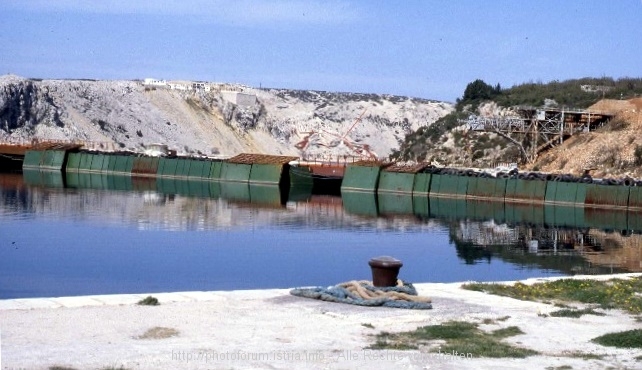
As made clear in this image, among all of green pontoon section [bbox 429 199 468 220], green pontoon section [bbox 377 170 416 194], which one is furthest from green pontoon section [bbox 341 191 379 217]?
green pontoon section [bbox 429 199 468 220]

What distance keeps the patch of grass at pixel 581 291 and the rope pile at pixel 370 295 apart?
236 centimetres

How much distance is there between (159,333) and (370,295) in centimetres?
441

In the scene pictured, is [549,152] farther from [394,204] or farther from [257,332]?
[257,332]

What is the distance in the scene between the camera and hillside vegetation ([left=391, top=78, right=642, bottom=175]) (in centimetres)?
7306

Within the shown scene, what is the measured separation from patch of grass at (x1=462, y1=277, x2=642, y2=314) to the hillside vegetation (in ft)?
171

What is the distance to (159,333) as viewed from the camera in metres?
13.4

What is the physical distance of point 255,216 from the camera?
47.5 metres

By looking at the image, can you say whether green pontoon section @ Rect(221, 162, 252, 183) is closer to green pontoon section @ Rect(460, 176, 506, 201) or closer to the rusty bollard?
green pontoon section @ Rect(460, 176, 506, 201)

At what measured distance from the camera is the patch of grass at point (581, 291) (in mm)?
17859

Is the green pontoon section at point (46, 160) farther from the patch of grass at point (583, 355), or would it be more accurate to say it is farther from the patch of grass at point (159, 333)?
the patch of grass at point (583, 355)

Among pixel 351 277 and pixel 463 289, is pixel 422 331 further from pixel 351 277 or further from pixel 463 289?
pixel 351 277

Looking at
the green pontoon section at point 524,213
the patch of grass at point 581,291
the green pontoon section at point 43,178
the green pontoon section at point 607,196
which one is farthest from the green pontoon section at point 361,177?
the patch of grass at point 581,291

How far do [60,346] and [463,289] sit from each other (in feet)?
29.2

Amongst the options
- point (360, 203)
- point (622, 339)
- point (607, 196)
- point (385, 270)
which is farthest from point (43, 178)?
point (622, 339)
